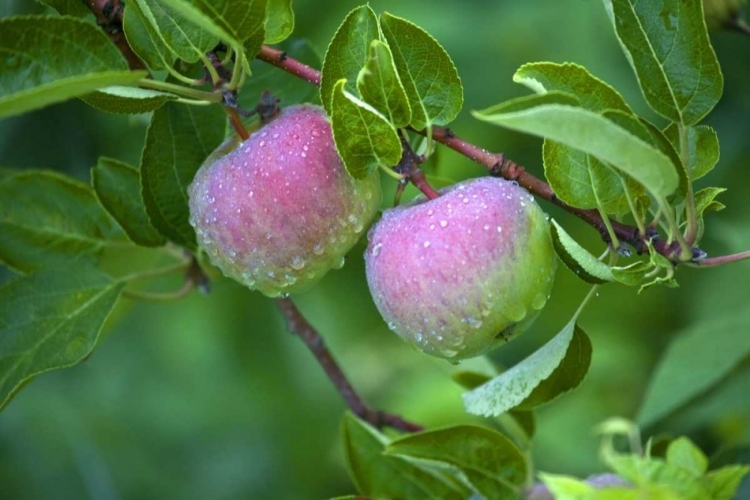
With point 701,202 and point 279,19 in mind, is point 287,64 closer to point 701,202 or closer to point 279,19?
point 279,19

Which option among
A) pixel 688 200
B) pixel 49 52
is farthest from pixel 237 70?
pixel 688 200

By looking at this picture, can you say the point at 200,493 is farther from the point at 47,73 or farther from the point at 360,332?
the point at 47,73

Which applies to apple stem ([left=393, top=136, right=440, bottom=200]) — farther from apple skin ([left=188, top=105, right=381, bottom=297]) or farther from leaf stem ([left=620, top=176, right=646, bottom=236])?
leaf stem ([left=620, top=176, right=646, bottom=236])

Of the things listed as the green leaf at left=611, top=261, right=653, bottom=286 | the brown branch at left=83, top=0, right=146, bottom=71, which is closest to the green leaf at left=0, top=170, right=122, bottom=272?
the brown branch at left=83, top=0, right=146, bottom=71

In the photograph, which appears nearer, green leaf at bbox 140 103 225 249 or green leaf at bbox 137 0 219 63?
green leaf at bbox 137 0 219 63

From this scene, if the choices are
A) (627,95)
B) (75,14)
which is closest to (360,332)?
(627,95)

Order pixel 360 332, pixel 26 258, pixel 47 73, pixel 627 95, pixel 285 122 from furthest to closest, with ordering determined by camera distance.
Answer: pixel 360 332 → pixel 627 95 → pixel 26 258 → pixel 285 122 → pixel 47 73
